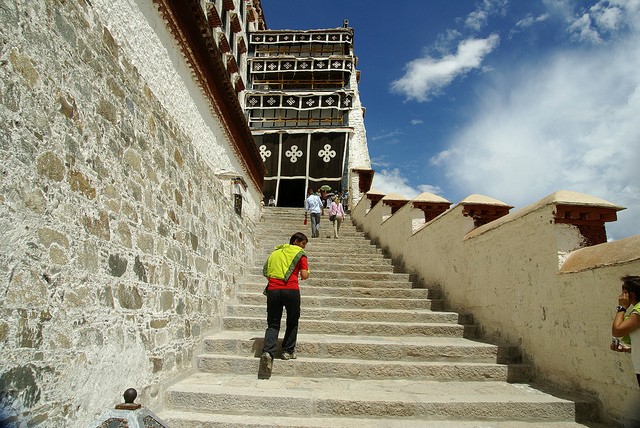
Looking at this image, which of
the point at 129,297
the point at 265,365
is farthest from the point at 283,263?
A: the point at 129,297

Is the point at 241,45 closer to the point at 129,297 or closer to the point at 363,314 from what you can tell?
the point at 363,314

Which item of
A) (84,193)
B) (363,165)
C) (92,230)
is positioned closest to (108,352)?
(92,230)

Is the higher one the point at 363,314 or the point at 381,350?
the point at 363,314

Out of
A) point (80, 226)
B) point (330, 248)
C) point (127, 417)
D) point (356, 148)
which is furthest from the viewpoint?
point (356, 148)

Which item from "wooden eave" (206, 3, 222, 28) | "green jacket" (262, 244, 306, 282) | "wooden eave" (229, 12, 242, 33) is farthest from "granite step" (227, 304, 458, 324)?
"wooden eave" (229, 12, 242, 33)

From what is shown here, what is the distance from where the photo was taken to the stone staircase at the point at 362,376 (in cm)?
375

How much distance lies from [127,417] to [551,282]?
4.02m

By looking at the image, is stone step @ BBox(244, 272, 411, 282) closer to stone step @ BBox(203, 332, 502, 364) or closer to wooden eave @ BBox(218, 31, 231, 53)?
stone step @ BBox(203, 332, 502, 364)

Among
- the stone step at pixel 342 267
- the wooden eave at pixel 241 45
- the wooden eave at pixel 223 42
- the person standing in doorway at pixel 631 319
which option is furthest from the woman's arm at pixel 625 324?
the wooden eave at pixel 241 45

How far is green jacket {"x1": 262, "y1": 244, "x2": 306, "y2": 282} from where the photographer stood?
15.5 ft

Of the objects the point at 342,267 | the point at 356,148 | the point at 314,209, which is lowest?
the point at 342,267

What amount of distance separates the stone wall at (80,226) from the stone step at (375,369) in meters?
0.63

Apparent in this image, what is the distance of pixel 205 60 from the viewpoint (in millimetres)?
7742

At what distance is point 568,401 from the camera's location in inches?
146
